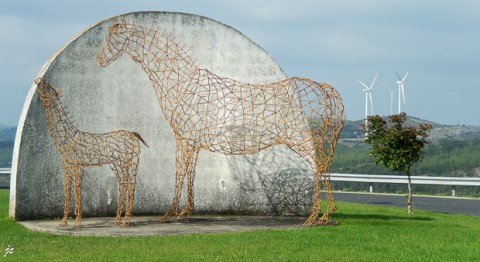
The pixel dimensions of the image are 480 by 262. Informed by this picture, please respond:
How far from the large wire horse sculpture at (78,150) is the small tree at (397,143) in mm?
7586

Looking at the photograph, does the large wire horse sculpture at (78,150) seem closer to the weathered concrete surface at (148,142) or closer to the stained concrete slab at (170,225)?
the stained concrete slab at (170,225)

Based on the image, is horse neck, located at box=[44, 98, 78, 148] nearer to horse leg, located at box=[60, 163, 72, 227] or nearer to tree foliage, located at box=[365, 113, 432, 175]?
horse leg, located at box=[60, 163, 72, 227]

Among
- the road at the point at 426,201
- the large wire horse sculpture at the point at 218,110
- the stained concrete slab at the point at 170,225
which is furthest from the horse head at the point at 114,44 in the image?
the road at the point at 426,201

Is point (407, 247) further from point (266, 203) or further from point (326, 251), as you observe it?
point (266, 203)

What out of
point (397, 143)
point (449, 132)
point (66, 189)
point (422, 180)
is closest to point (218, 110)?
point (66, 189)

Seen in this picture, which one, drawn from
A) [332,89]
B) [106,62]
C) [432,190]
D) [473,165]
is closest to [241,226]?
[332,89]

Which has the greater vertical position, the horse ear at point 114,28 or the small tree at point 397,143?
the horse ear at point 114,28

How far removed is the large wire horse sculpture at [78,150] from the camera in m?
14.5

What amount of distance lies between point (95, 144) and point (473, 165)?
4531 centimetres

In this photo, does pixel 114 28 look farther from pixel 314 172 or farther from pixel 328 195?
pixel 328 195

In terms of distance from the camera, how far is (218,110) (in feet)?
53.2

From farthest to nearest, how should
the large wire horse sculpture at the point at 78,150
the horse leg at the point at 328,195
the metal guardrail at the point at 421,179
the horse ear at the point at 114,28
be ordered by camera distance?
the metal guardrail at the point at 421,179, the horse ear at the point at 114,28, the horse leg at the point at 328,195, the large wire horse sculpture at the point at 78,150

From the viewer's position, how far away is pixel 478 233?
1461cm

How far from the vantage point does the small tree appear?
64.0ft
